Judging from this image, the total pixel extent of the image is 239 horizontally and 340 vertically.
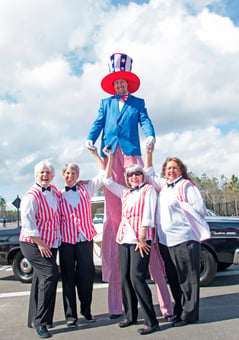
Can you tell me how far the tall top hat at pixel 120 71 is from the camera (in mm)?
3957

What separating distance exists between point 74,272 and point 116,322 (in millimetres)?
734

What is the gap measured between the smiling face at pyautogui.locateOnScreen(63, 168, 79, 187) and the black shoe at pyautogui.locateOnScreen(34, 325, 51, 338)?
1.44 metres

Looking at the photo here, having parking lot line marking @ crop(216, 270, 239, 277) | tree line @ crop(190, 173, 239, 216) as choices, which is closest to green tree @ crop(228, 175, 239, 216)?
tree line @ crop(190, 173, 239, 216)

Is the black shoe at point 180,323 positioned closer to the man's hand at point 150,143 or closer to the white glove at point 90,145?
the man's hand at point 150,143

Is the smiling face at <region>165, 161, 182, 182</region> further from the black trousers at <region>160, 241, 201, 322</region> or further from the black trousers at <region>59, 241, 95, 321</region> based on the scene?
the black trousers at <region>59, 241, 95, 321</region>

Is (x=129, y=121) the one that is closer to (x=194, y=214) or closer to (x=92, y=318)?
(x=194, y=214)

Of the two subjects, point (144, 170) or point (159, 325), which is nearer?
point (159, 325)

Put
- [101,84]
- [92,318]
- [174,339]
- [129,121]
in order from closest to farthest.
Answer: [174,339]
[92,318]
[129,121]
[101,84]

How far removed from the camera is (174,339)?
2.92 metres

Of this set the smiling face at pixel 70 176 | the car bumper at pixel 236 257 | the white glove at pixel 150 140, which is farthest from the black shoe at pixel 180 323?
the car bumper at pixel 236 257

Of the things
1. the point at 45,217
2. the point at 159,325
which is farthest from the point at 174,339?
the point at 45,217

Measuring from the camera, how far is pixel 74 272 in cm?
335

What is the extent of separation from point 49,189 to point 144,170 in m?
1.08

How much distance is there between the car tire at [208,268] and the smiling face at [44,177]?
3.05 m
